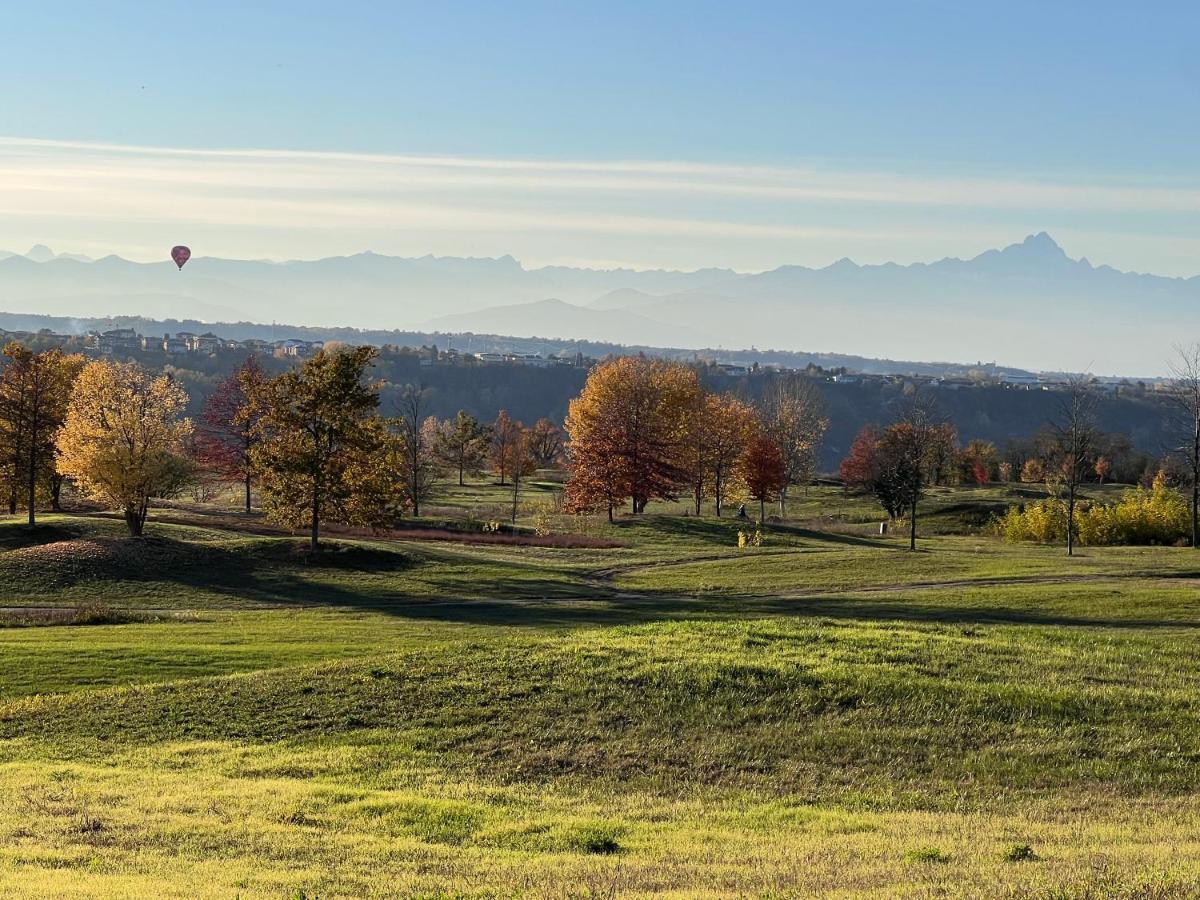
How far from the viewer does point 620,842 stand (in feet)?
54.8

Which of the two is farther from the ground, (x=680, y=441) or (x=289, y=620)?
(x=680, y=441)

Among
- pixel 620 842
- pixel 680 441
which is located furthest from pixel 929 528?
pixel 620 842

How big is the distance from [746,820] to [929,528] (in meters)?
76.8

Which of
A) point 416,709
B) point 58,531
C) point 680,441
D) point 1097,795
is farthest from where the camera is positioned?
point 680,441

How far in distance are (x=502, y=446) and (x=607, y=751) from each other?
111 m

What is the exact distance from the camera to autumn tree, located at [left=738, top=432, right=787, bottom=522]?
291ft

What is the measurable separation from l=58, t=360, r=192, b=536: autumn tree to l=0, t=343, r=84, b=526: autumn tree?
558 cm

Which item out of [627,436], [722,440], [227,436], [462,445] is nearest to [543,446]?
[462,445]

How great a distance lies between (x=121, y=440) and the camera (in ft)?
193

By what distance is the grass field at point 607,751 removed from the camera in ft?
49.2

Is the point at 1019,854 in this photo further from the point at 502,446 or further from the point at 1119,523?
the point at 502,446

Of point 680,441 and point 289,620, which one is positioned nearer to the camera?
point 289,620

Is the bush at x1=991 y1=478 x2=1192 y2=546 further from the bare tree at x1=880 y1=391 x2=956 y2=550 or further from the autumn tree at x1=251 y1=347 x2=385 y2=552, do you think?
the autumn tree at x1=251 y1=347 x2=385 y2=552

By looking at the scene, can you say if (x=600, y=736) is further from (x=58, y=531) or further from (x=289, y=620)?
(x=58, y=531)
